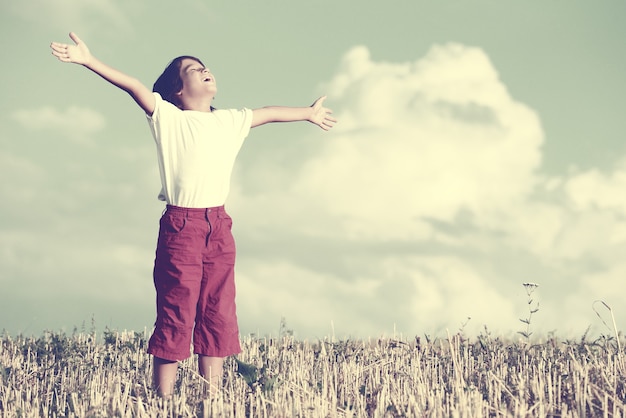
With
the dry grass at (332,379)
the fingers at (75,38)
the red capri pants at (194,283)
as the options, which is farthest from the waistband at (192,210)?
the fingers at (75,38)

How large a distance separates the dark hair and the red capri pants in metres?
1.00

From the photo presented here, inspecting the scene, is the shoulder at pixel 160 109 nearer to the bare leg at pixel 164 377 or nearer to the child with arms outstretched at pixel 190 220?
the child with arms outstretched at pixel 190 220

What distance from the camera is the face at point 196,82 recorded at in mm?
6387

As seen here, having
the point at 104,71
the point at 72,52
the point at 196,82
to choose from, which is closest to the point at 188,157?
the point at 196,82

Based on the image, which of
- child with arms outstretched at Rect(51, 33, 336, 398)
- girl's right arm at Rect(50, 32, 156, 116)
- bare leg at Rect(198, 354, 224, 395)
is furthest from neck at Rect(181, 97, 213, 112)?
bare leg at Rect(198, 354, 224, 395)

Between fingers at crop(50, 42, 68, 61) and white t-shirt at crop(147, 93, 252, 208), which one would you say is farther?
white t-shirt at crop(147, 93, 252, 208)

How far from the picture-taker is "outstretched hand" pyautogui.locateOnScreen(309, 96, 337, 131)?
695 centimetres

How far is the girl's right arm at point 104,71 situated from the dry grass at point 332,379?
7.35 ft

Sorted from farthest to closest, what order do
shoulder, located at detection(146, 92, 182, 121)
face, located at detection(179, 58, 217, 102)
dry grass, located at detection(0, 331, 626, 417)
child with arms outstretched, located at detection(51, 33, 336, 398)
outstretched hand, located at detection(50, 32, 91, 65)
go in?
face, located at detection(179, 58, 217, 102), shoulder, located at detection(146, 92, 182, 121), child with arms outstretched, located at detection(51, 33, 336, 398), outstretched hand, located at detection(50, 32, 91, 65), dry grass, located at detection(0, 331, 626, 417)

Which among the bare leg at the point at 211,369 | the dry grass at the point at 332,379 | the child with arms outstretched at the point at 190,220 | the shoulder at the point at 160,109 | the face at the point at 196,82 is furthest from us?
the face at the point at 196,82

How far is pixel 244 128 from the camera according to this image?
21.3ft

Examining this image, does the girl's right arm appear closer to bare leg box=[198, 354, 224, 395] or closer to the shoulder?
the shoulder

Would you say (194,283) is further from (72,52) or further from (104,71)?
(72,52)

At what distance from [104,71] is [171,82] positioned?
75 cm
